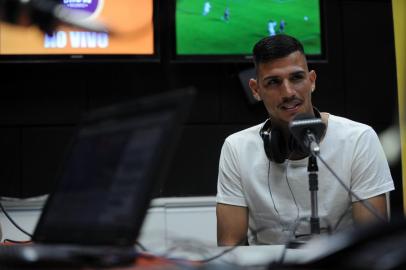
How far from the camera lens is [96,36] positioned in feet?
8.64

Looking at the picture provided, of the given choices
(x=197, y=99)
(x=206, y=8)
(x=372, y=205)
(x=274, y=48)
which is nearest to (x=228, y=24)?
(x=206, y=8)

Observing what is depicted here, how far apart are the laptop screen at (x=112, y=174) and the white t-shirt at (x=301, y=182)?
0.77 metres

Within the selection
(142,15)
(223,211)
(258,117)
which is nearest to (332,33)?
(258,117)

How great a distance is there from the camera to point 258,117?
111 inches

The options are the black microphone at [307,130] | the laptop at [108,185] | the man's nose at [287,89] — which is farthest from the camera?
the man's nose at [287,89]

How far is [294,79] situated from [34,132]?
1.53m

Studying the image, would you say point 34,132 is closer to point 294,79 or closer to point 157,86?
point 157,86

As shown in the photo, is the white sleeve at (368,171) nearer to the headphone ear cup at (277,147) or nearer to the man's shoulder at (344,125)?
the man's shoulder at (344,125)

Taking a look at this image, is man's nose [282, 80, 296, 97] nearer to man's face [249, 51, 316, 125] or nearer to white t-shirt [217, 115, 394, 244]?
man's face [249, 51, 316, 125]

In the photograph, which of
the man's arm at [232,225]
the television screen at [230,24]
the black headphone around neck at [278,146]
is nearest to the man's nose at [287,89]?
the black headphone around neck at [278,146]

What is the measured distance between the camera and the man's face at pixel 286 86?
1638 millimetres

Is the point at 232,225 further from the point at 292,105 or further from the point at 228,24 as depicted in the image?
the point at 228,24

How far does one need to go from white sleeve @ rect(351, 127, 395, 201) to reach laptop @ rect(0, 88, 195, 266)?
92 cm

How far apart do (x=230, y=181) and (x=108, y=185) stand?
37.2 inches
